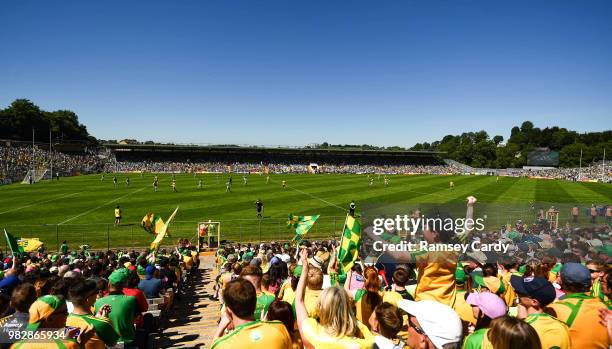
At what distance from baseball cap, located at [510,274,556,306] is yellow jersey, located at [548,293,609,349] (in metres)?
0.28

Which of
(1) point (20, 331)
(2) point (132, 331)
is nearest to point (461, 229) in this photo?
(2) point (132, 331)

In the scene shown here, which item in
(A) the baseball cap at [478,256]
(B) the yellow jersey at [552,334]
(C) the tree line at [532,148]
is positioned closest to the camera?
(B) the yellow jersey at [552,334]

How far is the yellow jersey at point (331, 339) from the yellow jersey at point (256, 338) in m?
0.24

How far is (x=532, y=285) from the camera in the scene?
398 cm

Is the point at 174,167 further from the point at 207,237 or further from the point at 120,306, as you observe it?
the point at 120,306

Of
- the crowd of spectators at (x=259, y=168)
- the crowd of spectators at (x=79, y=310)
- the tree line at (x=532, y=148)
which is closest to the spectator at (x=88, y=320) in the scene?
the crowd of spectators at (x=79, y=310)

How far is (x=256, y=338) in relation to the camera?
281cm

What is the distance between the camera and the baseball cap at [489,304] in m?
4.23

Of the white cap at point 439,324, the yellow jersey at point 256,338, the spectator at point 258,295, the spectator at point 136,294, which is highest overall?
the yellow jersey at point 256,338

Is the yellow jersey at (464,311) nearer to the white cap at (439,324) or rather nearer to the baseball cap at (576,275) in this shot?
the baseball cap at (576,275)

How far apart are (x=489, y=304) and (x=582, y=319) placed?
90 centimetres

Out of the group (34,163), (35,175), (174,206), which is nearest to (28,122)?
Result: (34,163)

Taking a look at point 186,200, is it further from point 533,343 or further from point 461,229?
point 533,343

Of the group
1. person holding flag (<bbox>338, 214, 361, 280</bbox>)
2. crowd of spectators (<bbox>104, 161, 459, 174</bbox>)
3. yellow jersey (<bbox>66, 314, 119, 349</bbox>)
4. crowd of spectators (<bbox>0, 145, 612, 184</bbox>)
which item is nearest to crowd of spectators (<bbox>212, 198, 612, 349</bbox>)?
person holding flag (<bbox>338, 214, 361, 280</bbox>)
